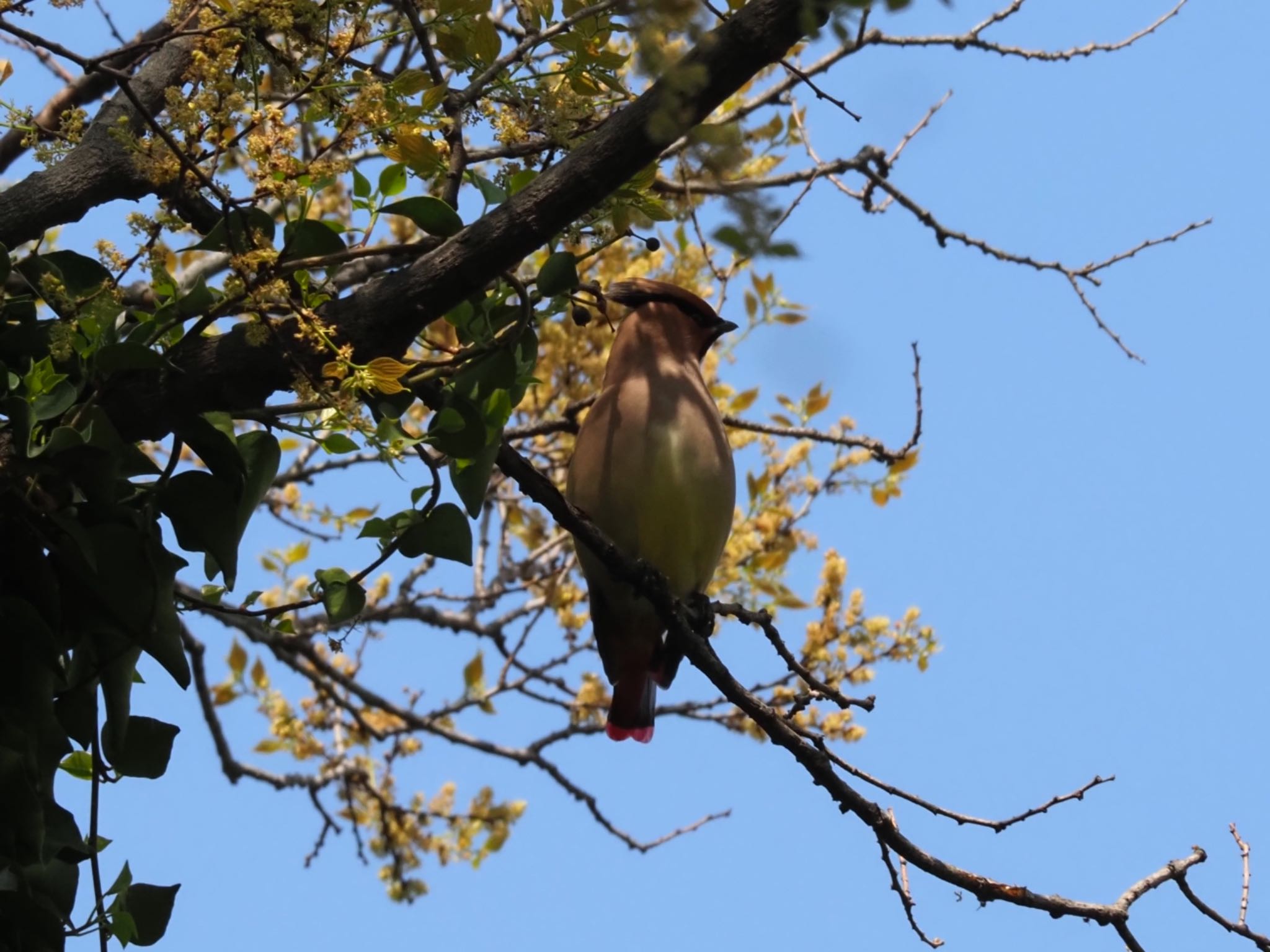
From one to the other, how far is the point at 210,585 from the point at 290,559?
305cm

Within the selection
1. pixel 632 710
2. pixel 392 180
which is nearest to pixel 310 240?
pixel 392 180

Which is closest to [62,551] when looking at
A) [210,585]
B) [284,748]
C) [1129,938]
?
[210,585]

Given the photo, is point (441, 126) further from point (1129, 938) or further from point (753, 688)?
point (753, 688)

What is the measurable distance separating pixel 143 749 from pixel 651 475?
5.78 feet

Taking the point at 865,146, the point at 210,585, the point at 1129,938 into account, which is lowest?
the point at 1129,938

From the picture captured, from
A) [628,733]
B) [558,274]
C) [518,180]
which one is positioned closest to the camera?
[558,274]

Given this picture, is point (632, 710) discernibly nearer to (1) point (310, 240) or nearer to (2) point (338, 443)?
(2) point (338, 443)

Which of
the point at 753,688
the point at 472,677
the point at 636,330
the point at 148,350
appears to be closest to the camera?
the point at 148,350

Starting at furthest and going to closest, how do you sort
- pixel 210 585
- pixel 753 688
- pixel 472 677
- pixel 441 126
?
pixel 472 677, pixel 753 688, pixel 210 585, pixel 441 126

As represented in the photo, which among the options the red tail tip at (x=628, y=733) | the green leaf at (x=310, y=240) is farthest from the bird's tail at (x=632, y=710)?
the green leaf at (x=310, y=240)

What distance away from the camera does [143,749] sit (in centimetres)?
246

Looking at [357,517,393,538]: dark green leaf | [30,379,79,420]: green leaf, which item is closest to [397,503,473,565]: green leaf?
[357,517,393,538]: dark green leaf

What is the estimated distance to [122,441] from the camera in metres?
2.30

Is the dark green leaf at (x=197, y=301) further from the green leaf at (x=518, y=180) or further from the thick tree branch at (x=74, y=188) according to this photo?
the green leaf at (x=518, y=180)
